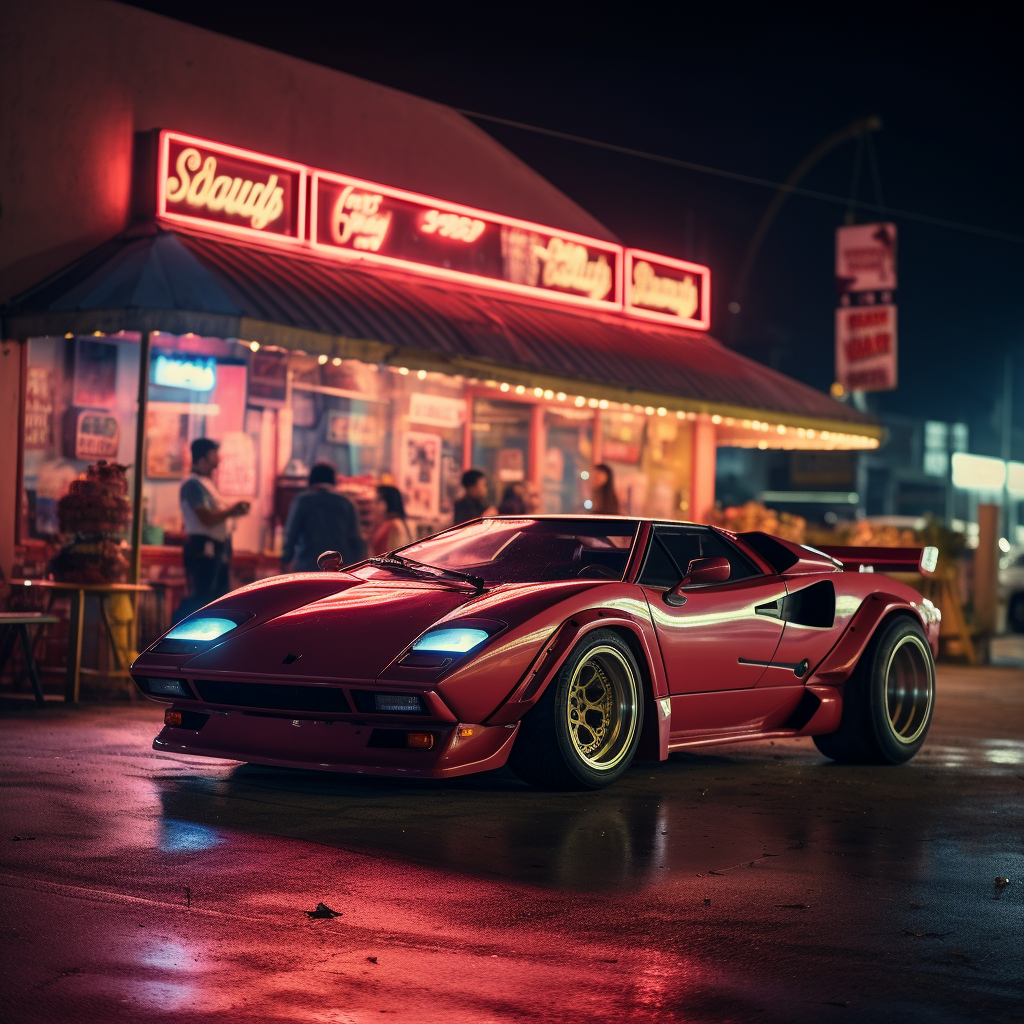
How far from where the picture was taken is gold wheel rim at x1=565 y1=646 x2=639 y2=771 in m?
6.94

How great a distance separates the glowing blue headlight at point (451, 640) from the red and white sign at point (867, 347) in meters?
16.2

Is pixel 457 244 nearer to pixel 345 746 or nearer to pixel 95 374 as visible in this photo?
pixel 95 374

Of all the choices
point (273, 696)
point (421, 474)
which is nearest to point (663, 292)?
point (421, 474)

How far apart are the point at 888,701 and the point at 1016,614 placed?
65.1ft

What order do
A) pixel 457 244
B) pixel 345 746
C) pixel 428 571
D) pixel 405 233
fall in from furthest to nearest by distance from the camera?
1. pixel 457 244
2. pixel 405 233
3. pixel 428 571
4. pixel 345 746

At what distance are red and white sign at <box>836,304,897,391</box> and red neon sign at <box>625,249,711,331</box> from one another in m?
2.70

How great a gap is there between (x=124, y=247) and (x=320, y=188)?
2.23m

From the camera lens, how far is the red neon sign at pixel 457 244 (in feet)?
48.5

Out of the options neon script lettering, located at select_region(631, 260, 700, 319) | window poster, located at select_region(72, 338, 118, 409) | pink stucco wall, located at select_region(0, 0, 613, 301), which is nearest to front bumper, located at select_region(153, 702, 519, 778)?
pink stucco wall, located at select_region(0, 0, 613, 301)

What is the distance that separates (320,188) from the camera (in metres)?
14.6

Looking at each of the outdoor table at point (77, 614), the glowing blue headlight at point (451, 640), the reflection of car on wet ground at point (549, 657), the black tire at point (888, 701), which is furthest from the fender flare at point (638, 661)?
the outdoor table at point (77, 614)

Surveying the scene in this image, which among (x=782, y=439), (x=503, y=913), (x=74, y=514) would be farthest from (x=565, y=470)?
(x=503, y=913)

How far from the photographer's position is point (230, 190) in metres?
13.8

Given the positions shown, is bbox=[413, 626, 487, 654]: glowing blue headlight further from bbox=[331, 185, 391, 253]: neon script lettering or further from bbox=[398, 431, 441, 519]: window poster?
bbox=[398, 431, 441, 519]: window poster
